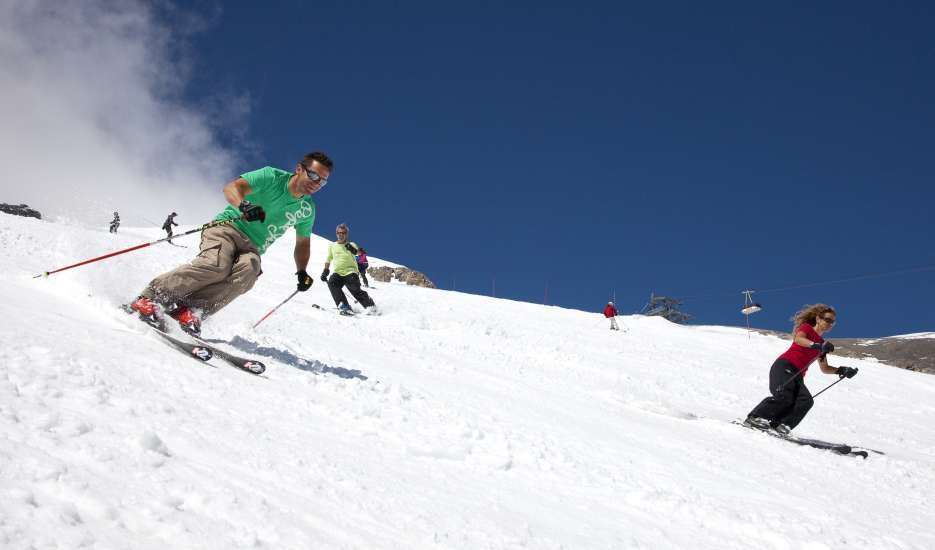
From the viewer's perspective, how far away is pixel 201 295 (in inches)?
194

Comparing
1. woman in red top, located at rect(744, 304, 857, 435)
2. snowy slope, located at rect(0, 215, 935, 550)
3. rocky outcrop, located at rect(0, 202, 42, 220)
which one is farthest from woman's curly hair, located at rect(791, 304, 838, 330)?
rocky outcrop, located at rect(0, 202, 42, 220)

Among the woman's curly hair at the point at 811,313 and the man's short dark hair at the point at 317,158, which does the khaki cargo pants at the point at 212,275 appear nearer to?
the man's short dark hair at the point at 317,158

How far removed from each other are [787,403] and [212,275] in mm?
6195

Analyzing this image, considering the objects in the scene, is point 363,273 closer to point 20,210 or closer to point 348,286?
point 348,286

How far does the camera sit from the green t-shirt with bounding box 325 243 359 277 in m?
12.5

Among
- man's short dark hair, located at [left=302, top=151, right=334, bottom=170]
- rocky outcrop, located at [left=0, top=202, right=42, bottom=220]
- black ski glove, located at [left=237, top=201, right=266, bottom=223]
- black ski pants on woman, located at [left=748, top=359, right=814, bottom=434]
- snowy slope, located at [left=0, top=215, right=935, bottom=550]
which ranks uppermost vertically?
rocky outcrop, located at [left=0, top=202, right=42, bottom=220]

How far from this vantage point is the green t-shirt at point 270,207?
5215 mm

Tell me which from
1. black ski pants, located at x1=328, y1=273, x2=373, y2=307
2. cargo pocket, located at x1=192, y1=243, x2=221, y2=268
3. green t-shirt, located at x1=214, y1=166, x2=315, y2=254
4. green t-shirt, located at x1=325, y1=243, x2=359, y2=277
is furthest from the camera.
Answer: green t-shirt, located at x1=325, y1=243, x2=359, y2=277

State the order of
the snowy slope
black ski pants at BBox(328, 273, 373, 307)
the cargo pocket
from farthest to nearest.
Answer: black ski pants at BBox(328, 273, 373, 307) → the cargo pocket → the snowy slope

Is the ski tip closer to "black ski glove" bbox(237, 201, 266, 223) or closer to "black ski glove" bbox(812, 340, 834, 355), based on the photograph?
"black ski glove" bbox(237, 201, 266, 223)

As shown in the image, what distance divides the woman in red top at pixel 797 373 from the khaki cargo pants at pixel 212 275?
5.55 meters

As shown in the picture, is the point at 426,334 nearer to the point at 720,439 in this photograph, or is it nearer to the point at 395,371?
the point at 395,371

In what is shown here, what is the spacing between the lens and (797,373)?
22.2ft

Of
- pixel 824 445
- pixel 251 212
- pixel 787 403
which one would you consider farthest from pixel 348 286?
pixel 824 445
